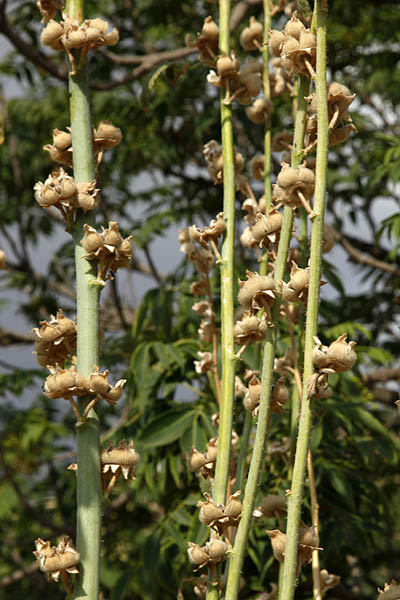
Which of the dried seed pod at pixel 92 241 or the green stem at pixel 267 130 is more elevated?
the green stem at pixel 267 130

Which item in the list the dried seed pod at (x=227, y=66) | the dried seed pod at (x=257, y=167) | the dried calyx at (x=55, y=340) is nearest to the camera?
the dried calyx at (x=55, y=340)

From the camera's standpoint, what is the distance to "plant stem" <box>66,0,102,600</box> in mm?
488

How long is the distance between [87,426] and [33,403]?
3.71 meters

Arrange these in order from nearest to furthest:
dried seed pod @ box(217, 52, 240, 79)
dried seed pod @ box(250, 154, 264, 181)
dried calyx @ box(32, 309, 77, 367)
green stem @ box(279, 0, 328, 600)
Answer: green stem @ box(279, 0, 328, 600)
dried calyx @ box(32, 309, 77, 367)
dried seed pod @ box(217, 52, 240, 79)
dried seed pod @ box(250, 154, 264, 181)

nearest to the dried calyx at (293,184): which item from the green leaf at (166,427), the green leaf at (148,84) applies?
the green leaf at (148,84)

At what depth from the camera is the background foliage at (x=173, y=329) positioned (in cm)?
134

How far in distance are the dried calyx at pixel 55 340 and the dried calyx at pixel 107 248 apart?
0.05 meters

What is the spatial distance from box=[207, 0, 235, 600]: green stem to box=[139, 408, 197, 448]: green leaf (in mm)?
744

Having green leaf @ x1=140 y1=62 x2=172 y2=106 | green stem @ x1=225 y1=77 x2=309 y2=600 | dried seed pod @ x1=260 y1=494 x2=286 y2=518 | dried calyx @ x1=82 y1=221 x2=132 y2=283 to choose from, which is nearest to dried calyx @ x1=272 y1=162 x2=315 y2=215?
green stem @ x1=225 y1=77 x2=309 y2=600

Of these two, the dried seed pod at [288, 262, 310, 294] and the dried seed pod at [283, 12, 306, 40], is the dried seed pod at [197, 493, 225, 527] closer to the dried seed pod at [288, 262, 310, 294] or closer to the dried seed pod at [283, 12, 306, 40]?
the dried seed pod at [288, 262, 310, 294]

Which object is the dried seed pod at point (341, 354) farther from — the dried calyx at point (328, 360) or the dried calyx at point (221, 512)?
the dried calyx at point (221, 512)

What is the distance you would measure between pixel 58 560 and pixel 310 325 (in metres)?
0.22

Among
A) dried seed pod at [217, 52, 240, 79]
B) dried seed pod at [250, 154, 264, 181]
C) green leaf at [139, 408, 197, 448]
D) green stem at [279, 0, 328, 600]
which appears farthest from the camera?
green leaf at [139, 408, 197, 448]

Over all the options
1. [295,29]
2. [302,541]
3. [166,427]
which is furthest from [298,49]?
[166,427]
